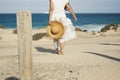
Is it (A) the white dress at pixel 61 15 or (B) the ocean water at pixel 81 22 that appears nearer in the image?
(A) the white dress at pixel 61 15

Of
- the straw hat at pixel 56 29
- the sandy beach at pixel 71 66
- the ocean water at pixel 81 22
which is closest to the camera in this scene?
the sandy beach at pixel 71 66

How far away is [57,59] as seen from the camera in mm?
9945

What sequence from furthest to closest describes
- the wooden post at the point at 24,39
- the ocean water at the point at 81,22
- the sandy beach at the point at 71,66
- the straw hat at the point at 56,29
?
the ocean water at the point at 81,22
the straw hat at the point at 56,29
the sandy beach at the point at 71,66
the wooden post at the point at 24,39

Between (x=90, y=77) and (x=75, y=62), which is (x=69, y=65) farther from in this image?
(x=90, y=77)

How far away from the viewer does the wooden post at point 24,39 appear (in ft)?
21.2

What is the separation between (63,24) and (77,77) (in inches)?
105

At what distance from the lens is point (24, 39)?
650 centimetres

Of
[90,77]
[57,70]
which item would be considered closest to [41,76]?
[57,70]

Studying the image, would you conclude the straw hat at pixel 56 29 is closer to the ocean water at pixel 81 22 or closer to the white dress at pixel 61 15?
the white dress at pixel 61 15

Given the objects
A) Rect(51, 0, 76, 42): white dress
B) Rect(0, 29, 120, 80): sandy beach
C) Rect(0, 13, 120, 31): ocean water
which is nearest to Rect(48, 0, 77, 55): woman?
Rect(51, 0, 76, 42): white dress

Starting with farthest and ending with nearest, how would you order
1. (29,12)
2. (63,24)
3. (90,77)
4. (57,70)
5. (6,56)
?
(6,56) < (63,24) < (57,70) < (90,77) < (29,12)

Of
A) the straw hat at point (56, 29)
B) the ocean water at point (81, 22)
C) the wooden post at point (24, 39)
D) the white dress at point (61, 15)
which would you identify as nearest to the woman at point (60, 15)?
the white dress at point (61, 15)

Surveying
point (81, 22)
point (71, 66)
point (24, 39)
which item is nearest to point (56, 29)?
point (71, 66)

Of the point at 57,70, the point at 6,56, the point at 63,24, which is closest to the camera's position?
the point at 57,70
